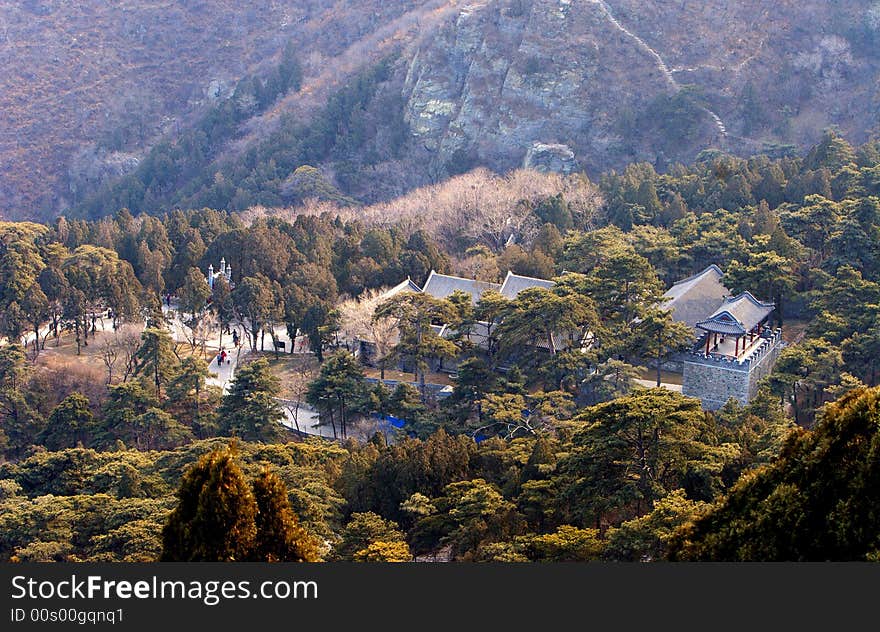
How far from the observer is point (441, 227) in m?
45.4

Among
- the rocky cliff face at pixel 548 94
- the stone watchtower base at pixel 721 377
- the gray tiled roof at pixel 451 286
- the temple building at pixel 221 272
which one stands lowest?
the stone watchtower base at pixel 721 377

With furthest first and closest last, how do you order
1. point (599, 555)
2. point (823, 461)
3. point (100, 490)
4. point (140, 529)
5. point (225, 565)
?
point (100, 490), point (140, 529), point (599, 555), point (823, 461), point (225, 565)

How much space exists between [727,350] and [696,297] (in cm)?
269

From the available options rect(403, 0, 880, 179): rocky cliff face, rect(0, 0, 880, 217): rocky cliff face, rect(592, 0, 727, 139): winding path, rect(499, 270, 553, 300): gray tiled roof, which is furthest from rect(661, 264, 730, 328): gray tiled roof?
rect(592, 0, 727, 139): winding path

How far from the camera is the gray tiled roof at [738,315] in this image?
2833cm

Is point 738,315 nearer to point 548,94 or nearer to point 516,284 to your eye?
point 516,284

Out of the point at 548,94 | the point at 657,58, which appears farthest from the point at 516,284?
the point at 657,58

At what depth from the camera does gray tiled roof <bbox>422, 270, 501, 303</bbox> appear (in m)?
35.8

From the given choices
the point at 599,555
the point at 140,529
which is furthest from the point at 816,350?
the point at 140,529

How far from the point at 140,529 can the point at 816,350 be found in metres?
17.1

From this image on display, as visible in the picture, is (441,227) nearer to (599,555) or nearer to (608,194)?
(608,194)

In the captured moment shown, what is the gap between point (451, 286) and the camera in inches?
1443

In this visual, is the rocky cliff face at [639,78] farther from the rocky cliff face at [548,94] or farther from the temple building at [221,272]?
the temple building at [221,272]

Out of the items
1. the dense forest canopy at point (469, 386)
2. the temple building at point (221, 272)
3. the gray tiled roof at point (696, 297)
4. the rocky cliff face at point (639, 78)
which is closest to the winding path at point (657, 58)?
the rocky cliff face at point (639, 78)
